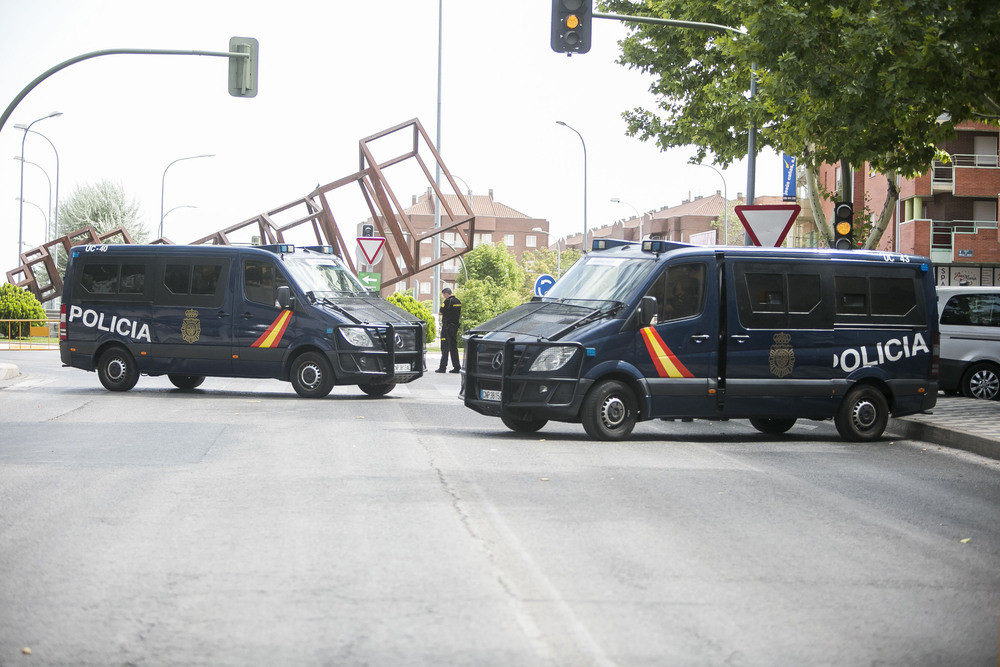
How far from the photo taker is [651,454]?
1184 cm

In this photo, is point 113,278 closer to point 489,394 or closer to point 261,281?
point 261,281

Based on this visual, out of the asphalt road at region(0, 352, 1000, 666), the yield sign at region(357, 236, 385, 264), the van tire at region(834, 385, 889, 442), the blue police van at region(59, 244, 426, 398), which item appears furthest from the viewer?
the yield sign at region(357, 236, 385, 264)

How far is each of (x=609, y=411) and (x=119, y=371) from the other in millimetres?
9618

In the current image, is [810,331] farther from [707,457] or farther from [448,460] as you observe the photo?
[448,460]

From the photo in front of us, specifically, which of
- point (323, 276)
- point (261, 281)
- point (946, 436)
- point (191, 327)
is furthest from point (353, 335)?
point (946, 436)

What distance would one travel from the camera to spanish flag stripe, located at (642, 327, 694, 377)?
13.0 meters

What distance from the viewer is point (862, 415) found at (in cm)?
1402

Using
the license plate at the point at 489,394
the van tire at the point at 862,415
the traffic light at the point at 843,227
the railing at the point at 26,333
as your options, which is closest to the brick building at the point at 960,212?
the railing at the point at 26,333

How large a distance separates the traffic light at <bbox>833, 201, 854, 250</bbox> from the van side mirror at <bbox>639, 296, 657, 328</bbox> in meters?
5.28

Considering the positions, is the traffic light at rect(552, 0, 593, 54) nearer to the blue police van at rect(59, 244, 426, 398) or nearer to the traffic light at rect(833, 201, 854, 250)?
the traffic light at rect(833, 201, 854, 250)

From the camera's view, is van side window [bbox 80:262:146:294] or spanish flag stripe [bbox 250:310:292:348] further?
van side window [bbox 80:262:146:294]

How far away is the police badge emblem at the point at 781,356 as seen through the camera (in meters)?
13.6

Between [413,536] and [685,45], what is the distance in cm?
2088

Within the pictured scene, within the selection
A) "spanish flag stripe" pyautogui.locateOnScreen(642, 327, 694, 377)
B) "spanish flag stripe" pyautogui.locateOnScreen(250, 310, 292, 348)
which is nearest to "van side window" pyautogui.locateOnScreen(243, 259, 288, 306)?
"spanish flag stripe" pyautogui.locateOnScreen(250, 310, 292, 348)
